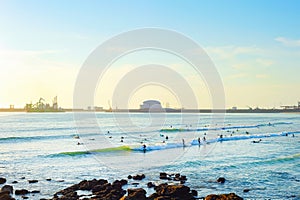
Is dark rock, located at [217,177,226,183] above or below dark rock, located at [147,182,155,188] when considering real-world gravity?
below

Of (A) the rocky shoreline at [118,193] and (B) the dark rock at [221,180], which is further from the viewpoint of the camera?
(B) the dark rock at [221,180]

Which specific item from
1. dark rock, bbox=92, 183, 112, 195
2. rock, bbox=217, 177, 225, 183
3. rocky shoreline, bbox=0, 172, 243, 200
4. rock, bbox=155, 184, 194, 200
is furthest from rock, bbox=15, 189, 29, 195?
rock, bbox=217, 177, 225, 183

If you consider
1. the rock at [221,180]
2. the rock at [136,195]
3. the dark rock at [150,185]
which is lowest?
the rock at [221,180]

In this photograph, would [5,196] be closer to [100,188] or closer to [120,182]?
[100,188]

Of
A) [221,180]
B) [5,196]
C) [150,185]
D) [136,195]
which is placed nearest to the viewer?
[136,195]

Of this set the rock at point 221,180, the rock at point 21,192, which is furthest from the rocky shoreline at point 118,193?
the rock at point 221,180

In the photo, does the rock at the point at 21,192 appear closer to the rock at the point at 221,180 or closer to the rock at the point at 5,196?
the rock at the point at 5,196

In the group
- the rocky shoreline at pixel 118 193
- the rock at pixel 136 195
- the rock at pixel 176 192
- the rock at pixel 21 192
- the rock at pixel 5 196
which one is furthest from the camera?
the rock at pixel 21 192

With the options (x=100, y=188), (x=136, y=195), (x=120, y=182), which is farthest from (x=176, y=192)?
(x=120, y=182)

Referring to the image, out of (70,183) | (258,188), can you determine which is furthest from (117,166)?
(258,188)

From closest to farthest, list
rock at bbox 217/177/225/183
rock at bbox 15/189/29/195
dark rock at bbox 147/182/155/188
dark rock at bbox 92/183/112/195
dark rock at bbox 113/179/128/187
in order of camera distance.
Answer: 1. dark rock at bbox 92/183/112/195
2. rock at bbox 15/189/29/195
3. dark rock at bbox 113/179/128/187
4. dark rock at bbox 147/182/155/188
5. rock at bbox 217/177/225/183

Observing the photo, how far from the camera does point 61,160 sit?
43.3 meters

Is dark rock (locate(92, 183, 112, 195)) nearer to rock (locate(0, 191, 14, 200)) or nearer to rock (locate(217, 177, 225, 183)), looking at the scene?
rock (locate(0, 191, 14, 200))

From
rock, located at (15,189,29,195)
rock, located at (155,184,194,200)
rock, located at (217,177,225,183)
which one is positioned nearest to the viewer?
rock, located at (155,184,194,200)
